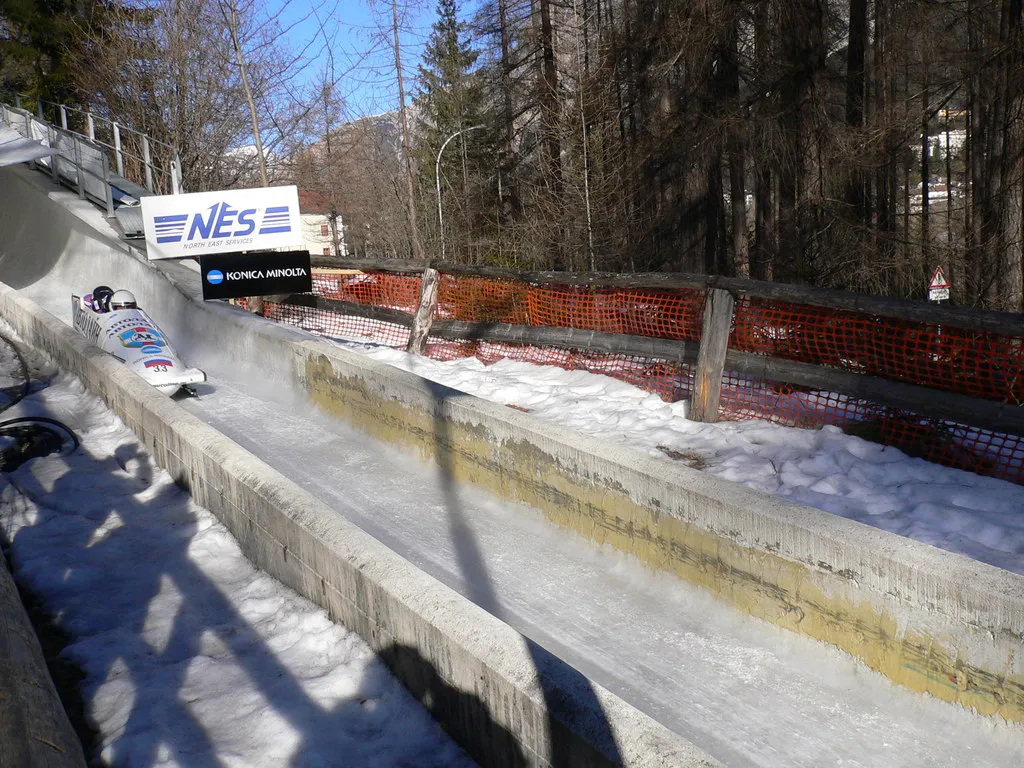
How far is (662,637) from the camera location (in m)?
3.30

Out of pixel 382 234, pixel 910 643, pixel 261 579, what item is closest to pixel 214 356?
pixel 261 579

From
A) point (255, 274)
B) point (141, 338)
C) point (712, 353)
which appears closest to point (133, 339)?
point (141, 338)

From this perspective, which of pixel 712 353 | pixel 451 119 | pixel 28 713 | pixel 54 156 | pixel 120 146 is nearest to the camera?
pixel 28 713

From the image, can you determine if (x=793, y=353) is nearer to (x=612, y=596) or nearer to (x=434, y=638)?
(x=612, y=596)

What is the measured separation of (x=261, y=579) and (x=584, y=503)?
1.51 metres

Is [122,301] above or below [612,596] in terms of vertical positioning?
above

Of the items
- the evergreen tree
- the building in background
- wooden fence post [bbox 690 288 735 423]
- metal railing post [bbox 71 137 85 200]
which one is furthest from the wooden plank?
the evergreen tree

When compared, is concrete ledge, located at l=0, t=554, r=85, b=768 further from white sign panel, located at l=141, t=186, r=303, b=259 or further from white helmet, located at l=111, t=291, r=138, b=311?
white sign panel, located at l=141, t=186, r=303, b=259

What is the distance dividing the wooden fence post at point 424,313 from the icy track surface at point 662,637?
3324 mm

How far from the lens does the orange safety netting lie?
500 cm

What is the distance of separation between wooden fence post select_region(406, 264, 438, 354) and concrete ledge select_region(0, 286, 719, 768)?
14.3 ft

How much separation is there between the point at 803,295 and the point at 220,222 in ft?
23.3

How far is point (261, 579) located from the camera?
3.78 meters

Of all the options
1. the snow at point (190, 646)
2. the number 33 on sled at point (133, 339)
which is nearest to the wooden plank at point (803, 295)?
the number 33 on sled at point (133, 339)
